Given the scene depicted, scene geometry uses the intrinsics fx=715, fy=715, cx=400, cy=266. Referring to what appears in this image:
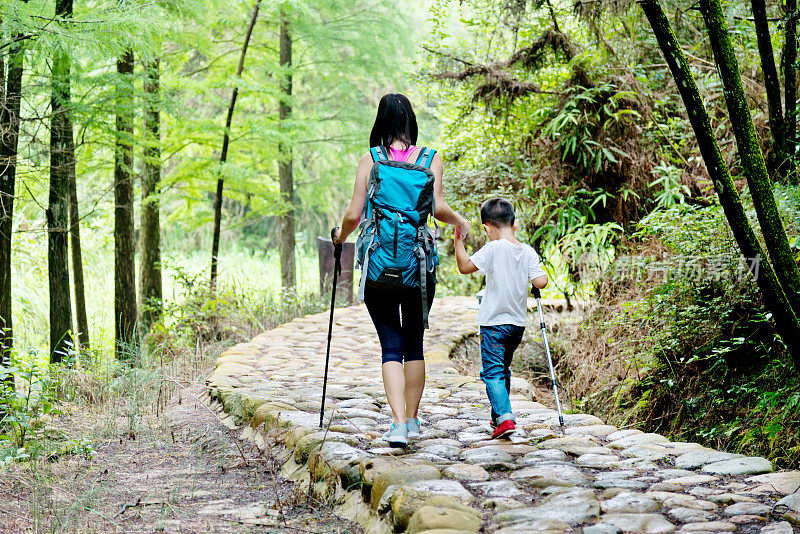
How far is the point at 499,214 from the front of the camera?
13.8ft

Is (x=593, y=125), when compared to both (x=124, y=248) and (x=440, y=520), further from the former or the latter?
(x=440, y=520)

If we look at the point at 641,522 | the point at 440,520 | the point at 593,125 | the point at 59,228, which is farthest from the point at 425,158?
the point at 59,228

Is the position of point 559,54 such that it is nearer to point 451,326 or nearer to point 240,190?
point 451,326

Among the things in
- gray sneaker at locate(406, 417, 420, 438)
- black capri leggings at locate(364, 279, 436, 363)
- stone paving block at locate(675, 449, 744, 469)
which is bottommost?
stone paving block at locate(675, 449, 744, 469)

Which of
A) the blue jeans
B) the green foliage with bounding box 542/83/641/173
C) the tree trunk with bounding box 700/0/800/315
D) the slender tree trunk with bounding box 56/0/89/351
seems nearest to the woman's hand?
the blue jeans

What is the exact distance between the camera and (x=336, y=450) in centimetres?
364

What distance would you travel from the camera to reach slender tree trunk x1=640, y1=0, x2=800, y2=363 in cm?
330

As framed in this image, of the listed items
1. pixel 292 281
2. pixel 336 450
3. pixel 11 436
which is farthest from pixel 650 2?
pixel 292 281

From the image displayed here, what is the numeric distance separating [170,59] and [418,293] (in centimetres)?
810

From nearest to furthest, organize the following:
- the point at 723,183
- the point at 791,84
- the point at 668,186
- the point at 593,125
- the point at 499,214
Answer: the point at 723,183, the point at 499,214, the point at 791,84, the point at 668,186, the point at 593,125

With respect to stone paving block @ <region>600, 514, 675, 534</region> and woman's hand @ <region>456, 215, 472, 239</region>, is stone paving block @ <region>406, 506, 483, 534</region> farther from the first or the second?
woman's hand @ <region>456, 215, 472, 239</region>

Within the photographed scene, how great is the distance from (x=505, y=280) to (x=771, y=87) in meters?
1.98

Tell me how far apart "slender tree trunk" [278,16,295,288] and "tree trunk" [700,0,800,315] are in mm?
8382

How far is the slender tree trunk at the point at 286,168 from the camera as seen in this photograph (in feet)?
37.7
